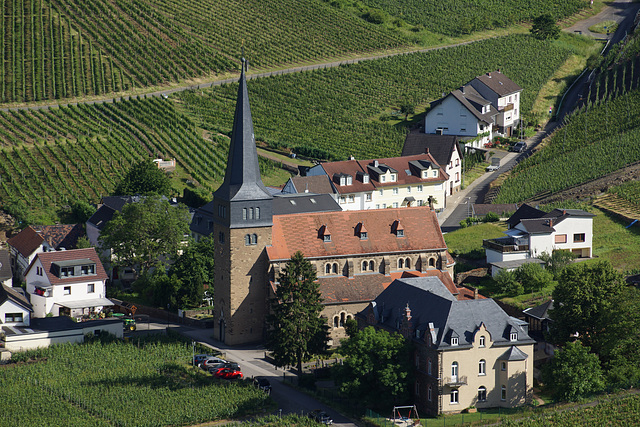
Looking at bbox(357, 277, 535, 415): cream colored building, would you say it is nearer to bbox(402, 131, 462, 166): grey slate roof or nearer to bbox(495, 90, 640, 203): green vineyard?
bbox(495, 90, 640, 203): green vineyard

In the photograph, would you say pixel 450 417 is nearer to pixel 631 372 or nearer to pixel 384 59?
pixel 631 372

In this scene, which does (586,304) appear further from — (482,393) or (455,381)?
(455,381)

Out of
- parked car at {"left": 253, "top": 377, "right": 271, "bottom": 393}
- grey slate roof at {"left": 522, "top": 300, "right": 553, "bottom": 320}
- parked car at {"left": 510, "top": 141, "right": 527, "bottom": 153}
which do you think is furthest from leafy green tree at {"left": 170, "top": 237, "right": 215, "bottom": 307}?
parked car at {"left": 510, "top": 141, "right": 527, "bottom": 153}

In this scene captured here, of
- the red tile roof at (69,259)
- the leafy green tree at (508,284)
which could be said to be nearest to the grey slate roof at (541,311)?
the leafy green tree at (508,284)

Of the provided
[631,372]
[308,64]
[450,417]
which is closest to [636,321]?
[631,372]

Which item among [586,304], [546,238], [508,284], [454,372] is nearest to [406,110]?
[546,238]
